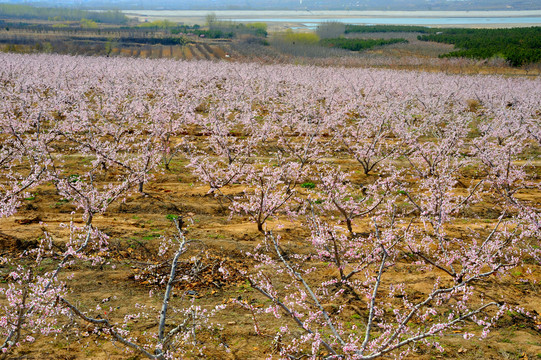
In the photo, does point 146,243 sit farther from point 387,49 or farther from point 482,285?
point 387,49

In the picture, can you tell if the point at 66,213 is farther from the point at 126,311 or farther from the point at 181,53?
the point at 181,53

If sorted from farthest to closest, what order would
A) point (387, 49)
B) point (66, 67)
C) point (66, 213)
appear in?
point (387, 49) → point (66, 67) → point (66, 213)

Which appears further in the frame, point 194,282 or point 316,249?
point 316,249

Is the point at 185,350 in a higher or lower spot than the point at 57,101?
lower

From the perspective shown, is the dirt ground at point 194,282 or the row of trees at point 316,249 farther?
the dirt ground at point 194,282

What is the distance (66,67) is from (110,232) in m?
29.7

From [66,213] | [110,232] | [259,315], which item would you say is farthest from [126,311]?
[66,213]

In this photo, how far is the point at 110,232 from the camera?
8430 millimetres

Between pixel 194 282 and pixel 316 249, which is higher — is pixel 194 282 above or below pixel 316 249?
below

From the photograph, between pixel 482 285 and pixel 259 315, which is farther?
pixel 482 285

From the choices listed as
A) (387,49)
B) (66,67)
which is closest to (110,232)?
(66,67)

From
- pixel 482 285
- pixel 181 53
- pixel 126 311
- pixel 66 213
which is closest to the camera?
pixel 126 311

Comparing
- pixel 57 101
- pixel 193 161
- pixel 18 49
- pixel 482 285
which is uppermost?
pixel 18 49

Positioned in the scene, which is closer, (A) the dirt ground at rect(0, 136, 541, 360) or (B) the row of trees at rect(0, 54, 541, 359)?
(B) the row of trees at rect(0, 54, 541, 359)
